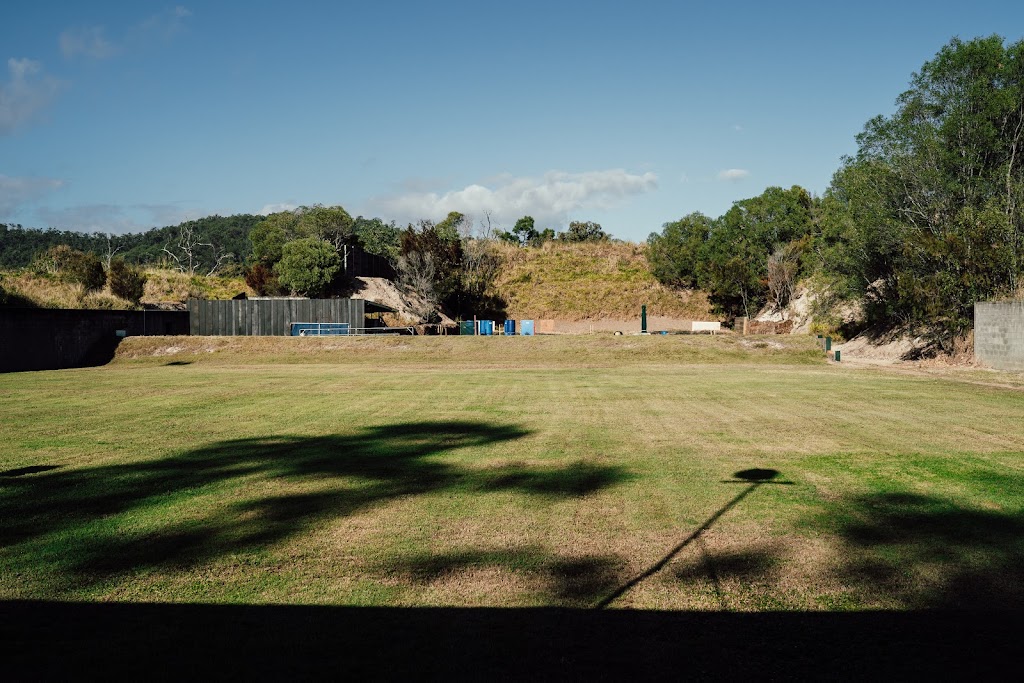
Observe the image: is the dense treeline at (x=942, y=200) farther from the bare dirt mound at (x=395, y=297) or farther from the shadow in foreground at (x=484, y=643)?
the bare dirt mound at (x=395, y=297)

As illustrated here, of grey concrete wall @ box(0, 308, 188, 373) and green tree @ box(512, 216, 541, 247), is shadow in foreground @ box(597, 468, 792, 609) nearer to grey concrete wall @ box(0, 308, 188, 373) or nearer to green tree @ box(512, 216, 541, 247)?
grey concrete wall @ box(0, 308, 188, 373)

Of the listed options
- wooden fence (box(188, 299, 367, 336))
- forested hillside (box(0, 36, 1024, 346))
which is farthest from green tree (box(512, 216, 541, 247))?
wooden fence (box(188, 299, 367, 336))

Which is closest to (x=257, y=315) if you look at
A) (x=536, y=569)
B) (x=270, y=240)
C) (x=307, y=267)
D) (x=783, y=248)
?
(x=307, y=267)

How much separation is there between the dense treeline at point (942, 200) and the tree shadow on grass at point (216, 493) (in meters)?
29.7

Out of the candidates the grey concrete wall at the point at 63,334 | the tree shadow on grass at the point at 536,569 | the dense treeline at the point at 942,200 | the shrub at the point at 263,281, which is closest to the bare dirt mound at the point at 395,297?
the shrub at the point at 263,281

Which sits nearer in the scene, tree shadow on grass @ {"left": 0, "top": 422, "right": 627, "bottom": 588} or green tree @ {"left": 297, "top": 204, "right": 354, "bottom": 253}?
tree shadow on grass @ {"left": 0, "top": 422, "right": 627, "bottom": 588}

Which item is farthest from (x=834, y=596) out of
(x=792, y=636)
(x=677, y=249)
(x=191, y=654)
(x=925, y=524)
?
(x=677, y=249)

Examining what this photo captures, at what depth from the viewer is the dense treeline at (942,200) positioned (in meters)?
32.8

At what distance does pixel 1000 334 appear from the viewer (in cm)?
3073

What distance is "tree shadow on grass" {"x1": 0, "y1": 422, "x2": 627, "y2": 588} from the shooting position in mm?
6836

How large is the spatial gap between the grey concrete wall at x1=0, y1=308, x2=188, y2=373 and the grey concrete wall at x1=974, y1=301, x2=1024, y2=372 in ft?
158

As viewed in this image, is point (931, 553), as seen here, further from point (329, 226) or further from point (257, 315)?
point (329, 226)

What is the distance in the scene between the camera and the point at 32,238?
118 m

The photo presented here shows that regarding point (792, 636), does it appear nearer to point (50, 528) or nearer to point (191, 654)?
point (191, 654)
